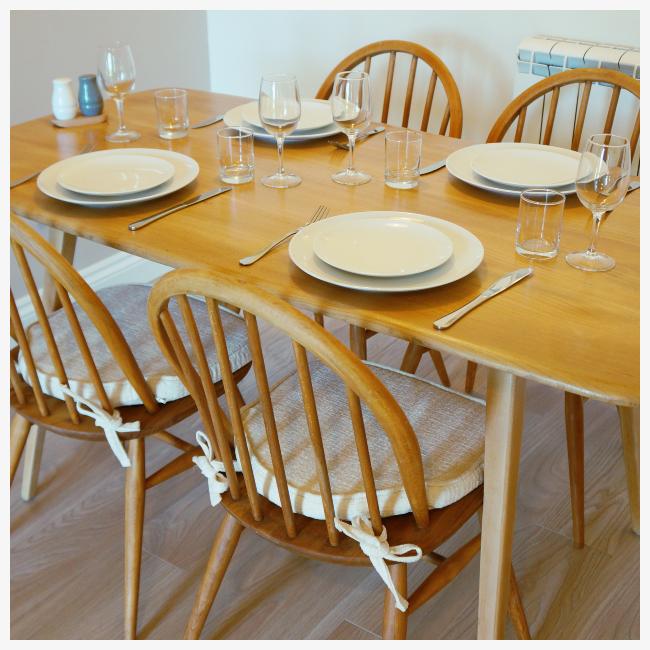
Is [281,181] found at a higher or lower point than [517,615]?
higher

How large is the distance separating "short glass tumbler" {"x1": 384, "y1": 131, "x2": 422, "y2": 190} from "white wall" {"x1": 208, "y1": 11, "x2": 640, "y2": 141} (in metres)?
0.97

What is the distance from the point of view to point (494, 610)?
1358 millimetres

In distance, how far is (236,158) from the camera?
5.52ft

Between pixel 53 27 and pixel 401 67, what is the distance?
1.06m

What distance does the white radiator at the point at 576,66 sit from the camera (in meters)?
2.23

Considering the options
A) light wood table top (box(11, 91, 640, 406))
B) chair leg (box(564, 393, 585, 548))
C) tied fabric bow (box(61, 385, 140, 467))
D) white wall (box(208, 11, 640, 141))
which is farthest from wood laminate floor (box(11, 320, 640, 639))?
white wall (box(208, 11, 640, 141))

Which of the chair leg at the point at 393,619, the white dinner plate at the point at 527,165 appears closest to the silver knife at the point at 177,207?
the white dinner plate at the point at 527,165

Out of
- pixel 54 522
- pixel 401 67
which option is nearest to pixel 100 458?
pixel 54 522

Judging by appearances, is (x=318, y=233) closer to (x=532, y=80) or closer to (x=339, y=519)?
(x=339, y=519)

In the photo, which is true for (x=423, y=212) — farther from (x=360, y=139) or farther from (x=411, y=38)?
(x=411, y=38)

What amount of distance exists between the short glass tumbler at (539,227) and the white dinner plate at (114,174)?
2.20ft

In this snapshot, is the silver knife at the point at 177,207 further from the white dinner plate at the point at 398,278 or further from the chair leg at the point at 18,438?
the chair leg at the point at 18,438

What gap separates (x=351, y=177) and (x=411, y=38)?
1151mm

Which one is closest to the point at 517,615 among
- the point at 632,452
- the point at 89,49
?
the point at 632,452
